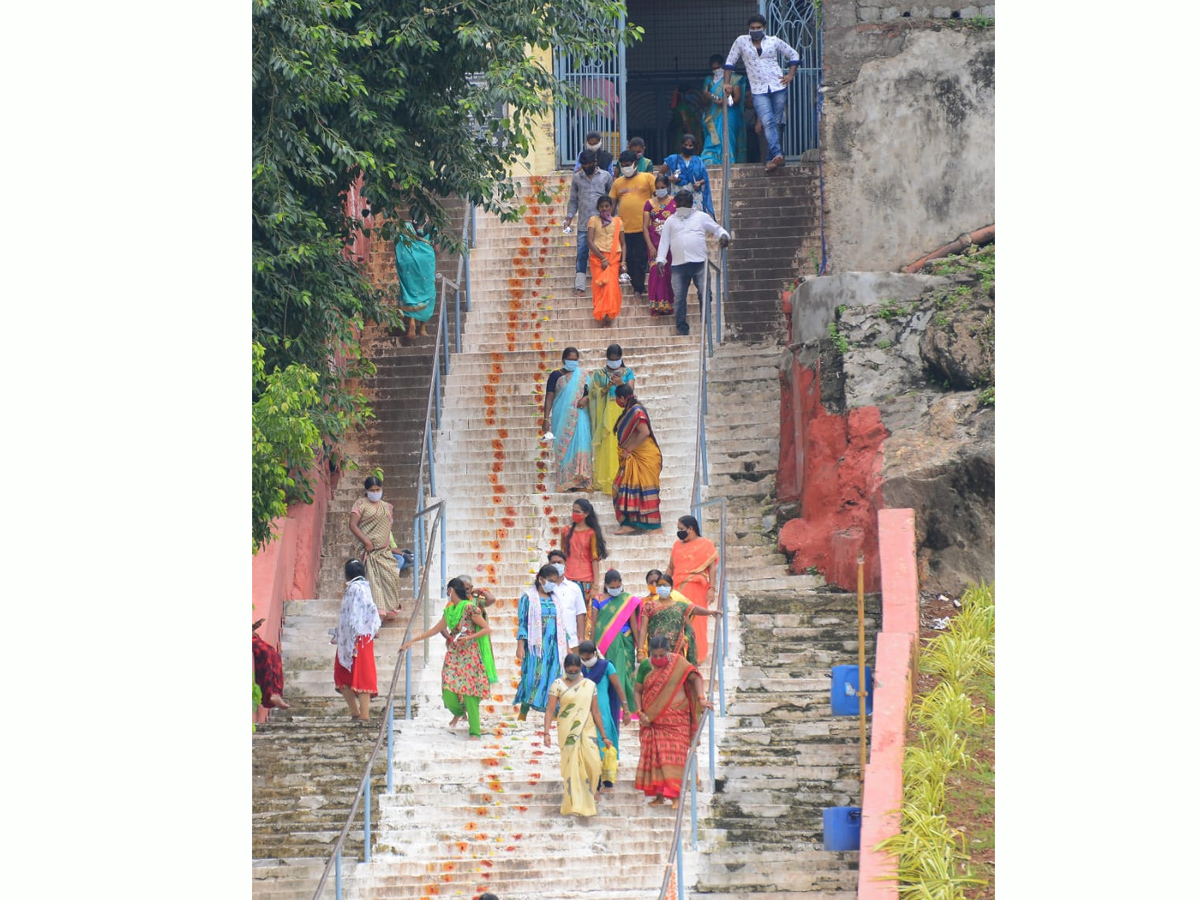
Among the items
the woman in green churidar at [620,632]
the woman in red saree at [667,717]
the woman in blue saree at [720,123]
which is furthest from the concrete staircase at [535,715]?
the woman in blue saree at [720,123]

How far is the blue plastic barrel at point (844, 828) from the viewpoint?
13.5 m

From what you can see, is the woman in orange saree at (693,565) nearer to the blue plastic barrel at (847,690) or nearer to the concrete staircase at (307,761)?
the blue plastic barrel at (847,690)

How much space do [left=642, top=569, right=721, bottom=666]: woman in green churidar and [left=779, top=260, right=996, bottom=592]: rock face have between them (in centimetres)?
234

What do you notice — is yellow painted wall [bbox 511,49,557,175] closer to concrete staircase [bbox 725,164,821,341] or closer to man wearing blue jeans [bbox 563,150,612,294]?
concrete staircase [bbox 725,164,821,341]

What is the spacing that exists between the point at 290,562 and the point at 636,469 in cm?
296

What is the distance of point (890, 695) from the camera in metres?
14.2

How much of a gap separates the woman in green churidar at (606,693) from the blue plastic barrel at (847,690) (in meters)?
1.46

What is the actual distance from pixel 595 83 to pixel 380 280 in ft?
14.3

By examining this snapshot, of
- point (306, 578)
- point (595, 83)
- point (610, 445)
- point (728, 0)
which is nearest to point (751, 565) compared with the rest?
point (610, 445)

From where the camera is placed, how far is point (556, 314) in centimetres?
2086

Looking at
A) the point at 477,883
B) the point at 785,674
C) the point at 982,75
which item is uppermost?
the point at 982,75

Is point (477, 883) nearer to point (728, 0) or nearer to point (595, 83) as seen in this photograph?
point (595, 83)

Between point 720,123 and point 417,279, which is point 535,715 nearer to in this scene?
point 417,279

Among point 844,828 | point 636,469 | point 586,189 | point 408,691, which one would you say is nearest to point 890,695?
point 844,828
